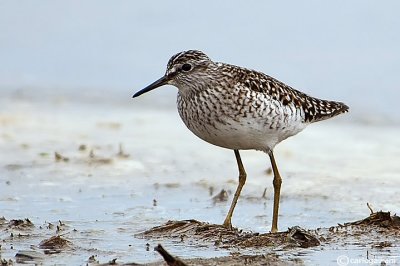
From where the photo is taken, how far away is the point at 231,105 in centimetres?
818

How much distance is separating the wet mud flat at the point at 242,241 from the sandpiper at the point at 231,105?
47 centimetres

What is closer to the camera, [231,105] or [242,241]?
[242,241]

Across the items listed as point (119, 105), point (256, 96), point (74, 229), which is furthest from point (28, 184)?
point (119, 105)

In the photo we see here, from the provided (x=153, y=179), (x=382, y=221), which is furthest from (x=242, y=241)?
(x=153, y=179)

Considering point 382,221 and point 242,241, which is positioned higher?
point 382,221

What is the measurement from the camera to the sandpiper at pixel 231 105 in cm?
818

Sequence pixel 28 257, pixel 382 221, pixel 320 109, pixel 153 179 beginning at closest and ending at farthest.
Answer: pixel 28 257, pixel 382 221, pixel 320 109, pixel 153 179

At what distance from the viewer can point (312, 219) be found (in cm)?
875

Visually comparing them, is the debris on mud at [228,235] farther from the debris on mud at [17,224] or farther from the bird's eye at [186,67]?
the bird's eye at [186,67]

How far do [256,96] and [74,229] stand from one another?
1.96 m

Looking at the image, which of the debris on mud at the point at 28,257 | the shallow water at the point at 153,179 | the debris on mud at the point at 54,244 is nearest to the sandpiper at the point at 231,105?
the shallow water at the point at 153,179

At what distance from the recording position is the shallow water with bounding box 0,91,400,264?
7.75 meters

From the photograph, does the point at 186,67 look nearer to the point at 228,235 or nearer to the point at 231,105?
the point at 231,105

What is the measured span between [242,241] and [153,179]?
3.03 metres
